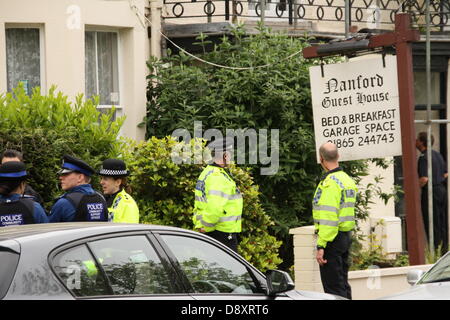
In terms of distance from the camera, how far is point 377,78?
1186 centimetres

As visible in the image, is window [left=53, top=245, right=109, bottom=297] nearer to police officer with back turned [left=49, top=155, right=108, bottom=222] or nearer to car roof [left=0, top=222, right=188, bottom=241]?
car roof [left=0, top=222, right=188, bottom=241]

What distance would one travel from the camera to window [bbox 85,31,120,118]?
14422 mm

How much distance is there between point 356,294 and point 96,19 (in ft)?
18.0

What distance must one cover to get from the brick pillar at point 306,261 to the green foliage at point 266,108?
74.8 inches

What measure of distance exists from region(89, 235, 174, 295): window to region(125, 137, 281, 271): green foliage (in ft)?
19.7

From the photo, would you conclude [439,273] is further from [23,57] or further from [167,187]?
[23,57]

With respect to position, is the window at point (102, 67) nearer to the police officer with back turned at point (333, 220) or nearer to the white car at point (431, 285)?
the police officer with back turned at point (333, 220)

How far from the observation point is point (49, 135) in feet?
36.7

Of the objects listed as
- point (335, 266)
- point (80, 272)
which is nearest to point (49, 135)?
point (335, 266)

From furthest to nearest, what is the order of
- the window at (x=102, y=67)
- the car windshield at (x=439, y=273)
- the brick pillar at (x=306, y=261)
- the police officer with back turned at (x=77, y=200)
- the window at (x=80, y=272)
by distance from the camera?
the window at (x=102, y=67) → the brick pillar at (x=306, y=261) → the police officer with back turned at (x=77, y=200) → the car windshield at (x=439, y=273) → the window at (x=80, y=272)

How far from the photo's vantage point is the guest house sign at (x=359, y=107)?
38.5 feet

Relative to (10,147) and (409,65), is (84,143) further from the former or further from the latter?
(409,65)

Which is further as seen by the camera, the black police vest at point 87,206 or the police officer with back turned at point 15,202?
the black police vest at point 87,206

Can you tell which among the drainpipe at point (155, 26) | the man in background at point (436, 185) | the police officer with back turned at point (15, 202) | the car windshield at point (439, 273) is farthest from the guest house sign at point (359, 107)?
the man in background at point (436, 185)
